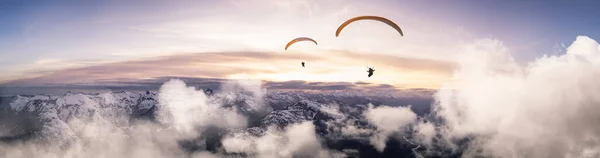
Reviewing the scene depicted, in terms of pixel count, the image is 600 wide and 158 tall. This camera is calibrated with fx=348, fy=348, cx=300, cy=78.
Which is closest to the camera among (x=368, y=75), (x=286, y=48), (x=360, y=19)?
(x=360, y=19)

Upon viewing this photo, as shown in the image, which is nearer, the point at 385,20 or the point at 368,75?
the point at 385,20

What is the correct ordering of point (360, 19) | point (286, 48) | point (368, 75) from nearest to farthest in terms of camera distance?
point (360, 19) < point (368, 75) < point (286, 48)

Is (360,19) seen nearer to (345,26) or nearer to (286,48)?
(345,26)

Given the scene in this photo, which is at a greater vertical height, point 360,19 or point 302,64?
point 360,19

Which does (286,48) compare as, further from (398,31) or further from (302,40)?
(398,31)

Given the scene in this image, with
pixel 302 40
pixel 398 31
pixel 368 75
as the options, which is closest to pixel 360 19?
pixel 398 31

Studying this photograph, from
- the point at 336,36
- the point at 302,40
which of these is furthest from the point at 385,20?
the point at 302,40

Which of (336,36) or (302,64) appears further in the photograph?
(302,64)

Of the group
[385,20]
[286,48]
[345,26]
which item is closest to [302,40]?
[286,48]

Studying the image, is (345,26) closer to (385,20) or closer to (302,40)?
(385,20)
